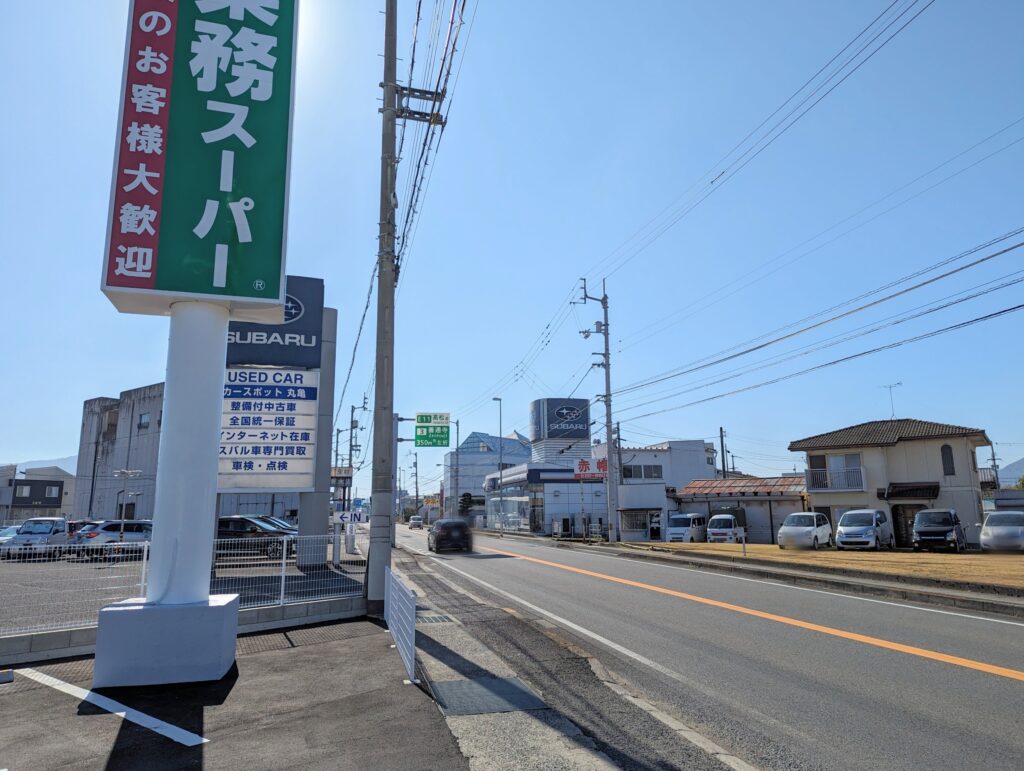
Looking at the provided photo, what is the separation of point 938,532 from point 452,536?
2067cm

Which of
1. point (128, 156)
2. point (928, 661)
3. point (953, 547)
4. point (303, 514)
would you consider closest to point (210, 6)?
point (128, 156)

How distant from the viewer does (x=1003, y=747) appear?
4.98 meters

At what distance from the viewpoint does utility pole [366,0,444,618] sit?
449 inches

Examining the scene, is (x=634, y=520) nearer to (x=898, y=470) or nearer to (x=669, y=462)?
(x=669, y=462)

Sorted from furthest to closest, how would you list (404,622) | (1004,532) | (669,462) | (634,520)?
(669,462)
(634,520)
(1004,532)
(404,622)

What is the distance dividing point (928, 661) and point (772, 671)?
1.99 metres

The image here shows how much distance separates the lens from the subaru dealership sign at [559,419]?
289 ft

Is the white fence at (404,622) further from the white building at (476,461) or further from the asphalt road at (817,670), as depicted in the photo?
the white building at (476,461)

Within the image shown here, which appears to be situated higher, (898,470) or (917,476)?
(898,470)

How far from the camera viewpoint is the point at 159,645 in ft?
22.0

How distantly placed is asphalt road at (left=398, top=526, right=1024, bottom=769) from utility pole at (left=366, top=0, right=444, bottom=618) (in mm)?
3127

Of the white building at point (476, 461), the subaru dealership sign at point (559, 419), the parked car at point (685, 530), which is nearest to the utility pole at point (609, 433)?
the parked car at point (685, 530)

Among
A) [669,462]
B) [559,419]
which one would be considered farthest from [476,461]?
[669,462]

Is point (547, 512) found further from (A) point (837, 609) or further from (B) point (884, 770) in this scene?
(B) point (884, 770)
